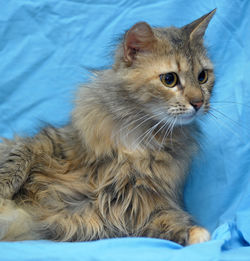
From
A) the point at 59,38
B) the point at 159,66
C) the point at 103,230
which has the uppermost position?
the point at 59,38

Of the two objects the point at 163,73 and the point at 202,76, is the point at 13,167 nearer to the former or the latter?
the point at 163,73

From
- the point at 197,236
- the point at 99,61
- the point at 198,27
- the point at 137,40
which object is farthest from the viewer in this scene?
the point at 99,61

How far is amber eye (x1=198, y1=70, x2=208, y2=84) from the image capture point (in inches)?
Result: 67.9

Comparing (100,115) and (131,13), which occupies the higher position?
(131,13)

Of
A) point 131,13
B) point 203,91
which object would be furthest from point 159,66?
point 131,13

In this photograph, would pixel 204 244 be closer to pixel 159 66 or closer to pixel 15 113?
pixel 159 66

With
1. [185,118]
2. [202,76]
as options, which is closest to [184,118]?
[185,118]

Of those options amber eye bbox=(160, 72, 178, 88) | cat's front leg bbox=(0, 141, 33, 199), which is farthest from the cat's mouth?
cat's front leg bbox=(0, 141, 33, 199)

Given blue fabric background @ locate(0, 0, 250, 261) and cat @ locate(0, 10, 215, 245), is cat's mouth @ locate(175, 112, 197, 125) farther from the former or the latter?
blue fabric background @ locate(0, 0, 250, 261)

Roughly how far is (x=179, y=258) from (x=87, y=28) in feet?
5.04

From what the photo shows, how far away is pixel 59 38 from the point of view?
94.8 inches

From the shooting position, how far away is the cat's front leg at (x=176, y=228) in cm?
152

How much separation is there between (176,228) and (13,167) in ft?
2.39

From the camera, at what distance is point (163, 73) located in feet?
5.23
